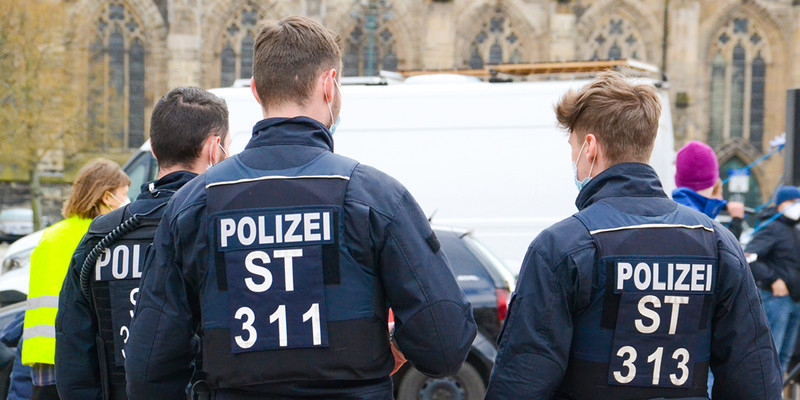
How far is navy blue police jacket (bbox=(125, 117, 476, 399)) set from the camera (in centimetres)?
240

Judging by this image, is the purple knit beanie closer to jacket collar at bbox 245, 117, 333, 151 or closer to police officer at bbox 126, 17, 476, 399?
police officer at bbox 126, 17, 476, 399

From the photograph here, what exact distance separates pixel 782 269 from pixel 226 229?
6.41 meters

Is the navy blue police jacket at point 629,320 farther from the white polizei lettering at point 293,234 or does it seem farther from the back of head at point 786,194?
the back of head at point 786,194

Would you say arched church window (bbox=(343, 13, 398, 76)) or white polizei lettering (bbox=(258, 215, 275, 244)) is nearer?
white polizei lettering (bbox=(258, 215, 275, 244))

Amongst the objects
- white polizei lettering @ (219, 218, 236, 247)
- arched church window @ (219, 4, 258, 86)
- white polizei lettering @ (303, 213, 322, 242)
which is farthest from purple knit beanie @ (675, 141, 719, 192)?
arched church window @ (219, 4, 258, 86)

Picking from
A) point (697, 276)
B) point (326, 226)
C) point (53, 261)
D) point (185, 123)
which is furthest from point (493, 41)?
point (326, 226)

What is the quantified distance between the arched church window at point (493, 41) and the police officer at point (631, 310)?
84.8 feet

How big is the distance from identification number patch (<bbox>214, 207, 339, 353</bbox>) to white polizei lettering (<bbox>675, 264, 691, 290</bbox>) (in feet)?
3.42

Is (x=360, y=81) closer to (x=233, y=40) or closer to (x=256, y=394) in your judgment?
(x=256, y=394)

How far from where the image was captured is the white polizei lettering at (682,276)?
2.65 meters

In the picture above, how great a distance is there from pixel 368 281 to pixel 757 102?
94.2 feet

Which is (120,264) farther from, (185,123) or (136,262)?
(185,123)

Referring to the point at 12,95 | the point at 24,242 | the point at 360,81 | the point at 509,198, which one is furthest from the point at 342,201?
the point at 12,95

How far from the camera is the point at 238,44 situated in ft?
92.6
